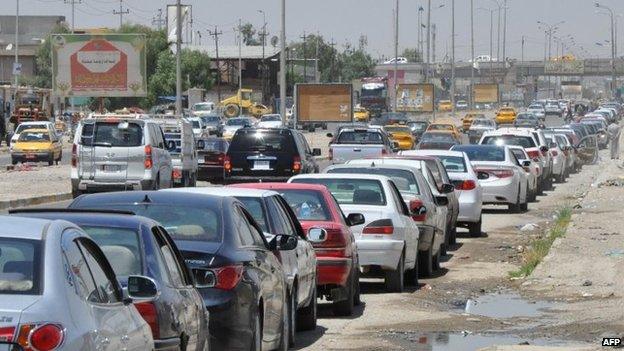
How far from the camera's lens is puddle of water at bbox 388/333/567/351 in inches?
532

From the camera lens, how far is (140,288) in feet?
26.0

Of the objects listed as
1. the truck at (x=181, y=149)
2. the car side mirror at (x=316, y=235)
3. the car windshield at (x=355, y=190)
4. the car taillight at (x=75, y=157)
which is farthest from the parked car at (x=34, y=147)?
the car side mirror at (x=316, y=235)

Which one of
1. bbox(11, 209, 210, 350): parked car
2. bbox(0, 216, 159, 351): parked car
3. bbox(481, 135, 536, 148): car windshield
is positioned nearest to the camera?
bbox(0, 216, 159, 351): parked car

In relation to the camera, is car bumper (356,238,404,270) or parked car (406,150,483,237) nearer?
car bumper (356,238,404,270)

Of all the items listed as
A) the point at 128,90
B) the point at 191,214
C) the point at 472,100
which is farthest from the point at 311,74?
the point at 191,214

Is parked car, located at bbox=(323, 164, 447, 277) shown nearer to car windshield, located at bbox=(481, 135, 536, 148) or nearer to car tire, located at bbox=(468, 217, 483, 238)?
car tire, located at bbox=(468, 217, 483, 238)

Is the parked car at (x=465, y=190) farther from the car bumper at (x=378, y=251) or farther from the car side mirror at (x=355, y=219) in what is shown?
the car side mirror at (x=355, y=219)

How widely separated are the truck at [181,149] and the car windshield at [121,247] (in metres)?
28.4

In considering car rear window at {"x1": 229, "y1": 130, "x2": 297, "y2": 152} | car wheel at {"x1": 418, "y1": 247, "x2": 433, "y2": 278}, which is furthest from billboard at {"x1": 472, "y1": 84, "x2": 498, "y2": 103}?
car wheel at {"x1": 418, "y1": 247, "x2": 433, "y2": 278}

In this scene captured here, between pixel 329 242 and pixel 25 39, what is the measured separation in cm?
15961

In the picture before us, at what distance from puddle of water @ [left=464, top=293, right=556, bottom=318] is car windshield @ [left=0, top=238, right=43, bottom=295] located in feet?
32.5

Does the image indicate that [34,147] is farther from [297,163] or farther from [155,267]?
[155,267]

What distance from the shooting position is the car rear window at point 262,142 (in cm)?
3506

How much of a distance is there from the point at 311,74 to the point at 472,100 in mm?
26059
